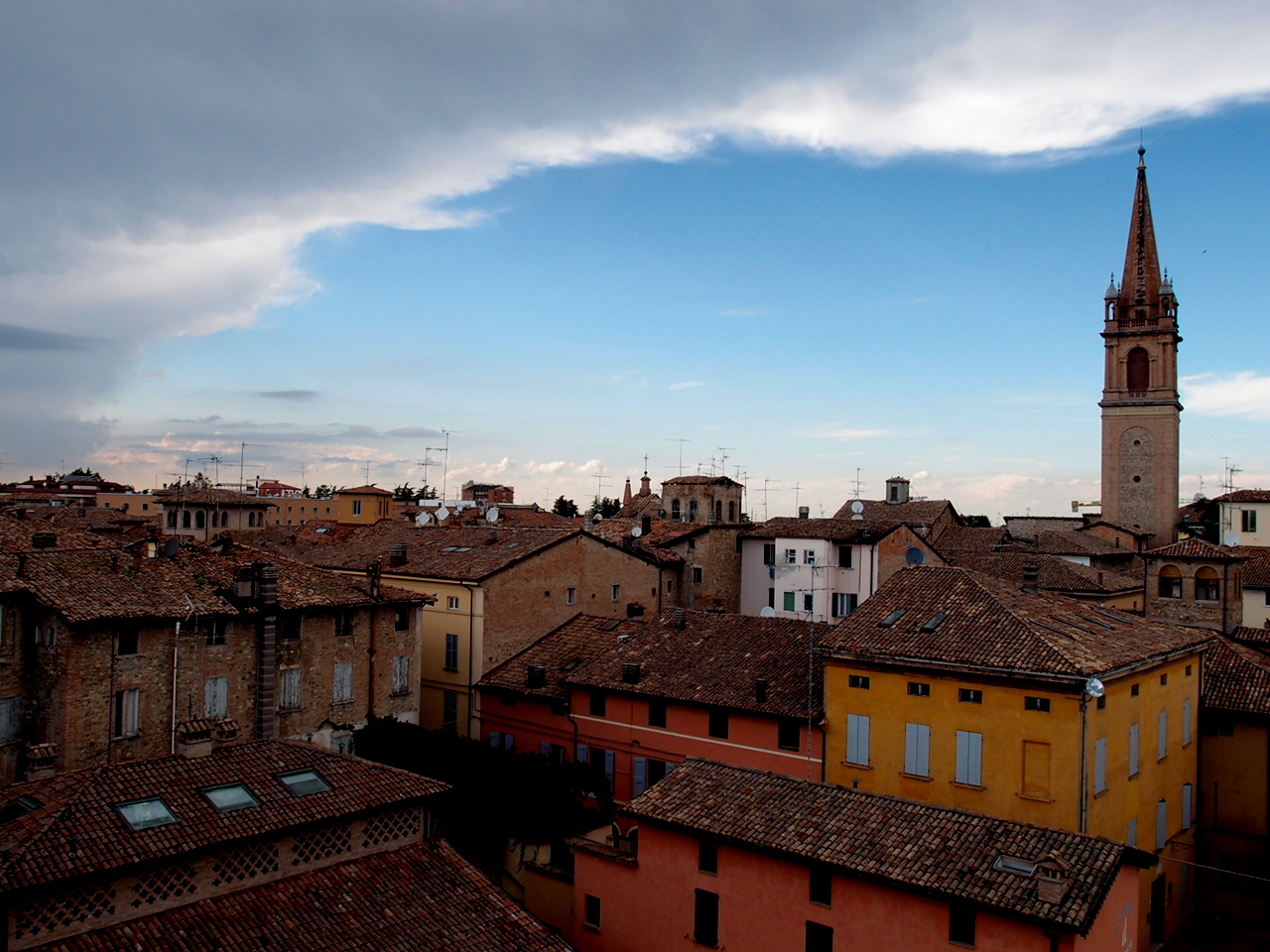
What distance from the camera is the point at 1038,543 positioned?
56188mm

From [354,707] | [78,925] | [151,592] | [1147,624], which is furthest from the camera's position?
[354,707]

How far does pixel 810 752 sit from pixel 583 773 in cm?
681

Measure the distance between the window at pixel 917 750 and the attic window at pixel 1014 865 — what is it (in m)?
6.99

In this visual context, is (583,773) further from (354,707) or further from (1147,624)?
(1147,624)

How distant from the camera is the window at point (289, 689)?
96.4 ft

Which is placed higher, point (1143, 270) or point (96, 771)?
point (1143, 270)

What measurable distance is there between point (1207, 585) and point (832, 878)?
24808 mm

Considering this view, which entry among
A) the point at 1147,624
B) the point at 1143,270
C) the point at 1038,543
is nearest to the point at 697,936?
the point at 1147,624

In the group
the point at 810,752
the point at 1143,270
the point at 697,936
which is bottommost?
the point at 697,936

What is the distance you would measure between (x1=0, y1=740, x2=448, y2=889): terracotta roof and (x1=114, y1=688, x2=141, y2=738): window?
7.66 meters

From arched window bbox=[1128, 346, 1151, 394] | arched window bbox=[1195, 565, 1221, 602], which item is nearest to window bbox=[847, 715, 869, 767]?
arched window bbox=[1195, 565, 1221, 602]

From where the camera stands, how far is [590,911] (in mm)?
23094

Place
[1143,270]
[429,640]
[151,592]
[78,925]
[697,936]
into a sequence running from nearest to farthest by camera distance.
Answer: [78,925], [697,936], [151,592], [429,640], [1143,270]

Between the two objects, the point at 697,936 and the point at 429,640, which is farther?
the point at 429,640
